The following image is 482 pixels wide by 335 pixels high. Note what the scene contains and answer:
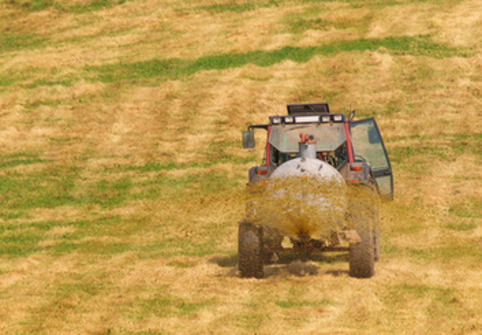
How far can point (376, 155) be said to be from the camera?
53.9 ft

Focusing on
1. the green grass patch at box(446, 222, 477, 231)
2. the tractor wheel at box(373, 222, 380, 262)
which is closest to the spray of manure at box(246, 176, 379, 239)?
the tractor wheel at box(373, 222, 380, 262)

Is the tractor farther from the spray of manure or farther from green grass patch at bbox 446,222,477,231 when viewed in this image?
green grass patch at bbox 446,222,477,231

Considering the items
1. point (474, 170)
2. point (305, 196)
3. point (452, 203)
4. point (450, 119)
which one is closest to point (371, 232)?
point (305, 196)

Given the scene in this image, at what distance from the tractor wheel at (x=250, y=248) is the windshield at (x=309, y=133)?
1920 millimetres

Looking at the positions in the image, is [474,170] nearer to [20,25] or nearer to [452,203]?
[452,203]

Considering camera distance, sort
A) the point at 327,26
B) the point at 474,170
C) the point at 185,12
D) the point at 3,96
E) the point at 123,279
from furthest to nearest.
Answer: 1. the point at 185,12
2. the point at 327,26
3. the point at 3,96
4. the point at 474,170
5. the point at 123,279

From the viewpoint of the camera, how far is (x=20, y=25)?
44.6 m

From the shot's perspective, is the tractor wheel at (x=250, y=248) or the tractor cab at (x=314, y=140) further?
the tractor cab at (x=314, y=140)

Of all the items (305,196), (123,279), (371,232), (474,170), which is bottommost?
(474,170)

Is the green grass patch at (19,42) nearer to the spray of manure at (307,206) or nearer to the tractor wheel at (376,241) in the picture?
the tractor wheel at (376,241)

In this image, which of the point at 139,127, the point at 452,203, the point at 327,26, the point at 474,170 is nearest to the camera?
the point at 452,203

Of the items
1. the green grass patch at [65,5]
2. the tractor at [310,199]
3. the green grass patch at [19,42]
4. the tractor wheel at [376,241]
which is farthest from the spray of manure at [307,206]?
the green grass patch at [65,5]

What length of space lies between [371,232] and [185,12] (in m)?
32.6

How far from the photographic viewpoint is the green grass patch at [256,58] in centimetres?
3438
